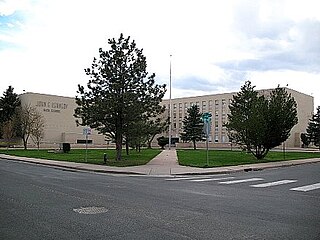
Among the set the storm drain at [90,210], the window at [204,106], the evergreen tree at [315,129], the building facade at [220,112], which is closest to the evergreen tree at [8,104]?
the building facade at [220,112]

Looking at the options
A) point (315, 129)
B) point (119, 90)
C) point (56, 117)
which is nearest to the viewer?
point (119, 90)

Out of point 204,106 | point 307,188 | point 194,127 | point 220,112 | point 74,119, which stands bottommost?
point 307,188

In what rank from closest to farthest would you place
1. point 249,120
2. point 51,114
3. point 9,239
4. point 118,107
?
point 9,239, point 118,107, point 249,120, point 51,114

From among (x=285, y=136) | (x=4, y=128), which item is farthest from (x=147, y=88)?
(x=4, y=128)

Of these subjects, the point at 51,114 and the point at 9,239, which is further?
the point at 51,114

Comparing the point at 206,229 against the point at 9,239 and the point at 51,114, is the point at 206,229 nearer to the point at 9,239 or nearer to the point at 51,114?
the point at 9,239

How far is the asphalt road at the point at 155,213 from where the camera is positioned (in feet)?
23.4

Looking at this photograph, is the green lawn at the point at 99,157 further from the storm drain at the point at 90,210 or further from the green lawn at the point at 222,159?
the storm drain at the point at 90,210

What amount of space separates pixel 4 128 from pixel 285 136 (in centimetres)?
4530

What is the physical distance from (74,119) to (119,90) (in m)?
54.5

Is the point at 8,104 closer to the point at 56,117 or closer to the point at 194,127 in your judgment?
the point at 56,117

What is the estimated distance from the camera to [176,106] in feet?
358

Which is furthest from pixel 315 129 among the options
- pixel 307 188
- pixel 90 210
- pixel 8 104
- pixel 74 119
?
pixel 90 210

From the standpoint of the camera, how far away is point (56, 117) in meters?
77.9
